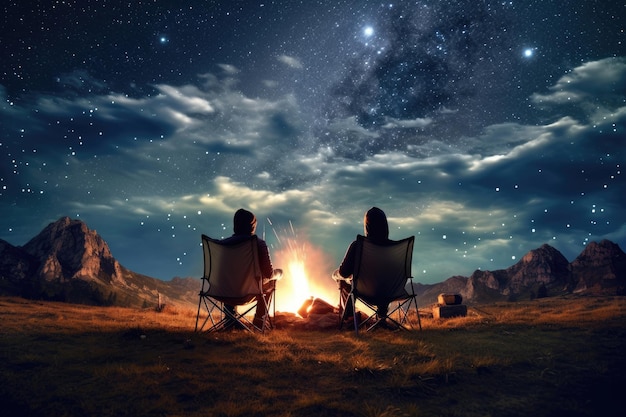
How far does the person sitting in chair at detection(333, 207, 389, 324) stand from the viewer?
7.53 m

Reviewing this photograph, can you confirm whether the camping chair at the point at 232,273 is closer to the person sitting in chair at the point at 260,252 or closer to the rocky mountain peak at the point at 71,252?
the person sitting in chair at the point at 260,252

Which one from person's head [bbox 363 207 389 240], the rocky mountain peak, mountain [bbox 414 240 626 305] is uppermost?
the rocky mountain peak

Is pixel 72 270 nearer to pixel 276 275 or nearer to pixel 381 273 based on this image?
pixel 276 275

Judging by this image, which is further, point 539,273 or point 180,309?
point 539,273

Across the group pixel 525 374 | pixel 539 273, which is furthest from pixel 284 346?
pixel 539 273

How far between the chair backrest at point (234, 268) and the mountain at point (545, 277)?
205ft

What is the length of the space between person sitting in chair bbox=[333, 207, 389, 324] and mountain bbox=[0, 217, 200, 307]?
225 feet

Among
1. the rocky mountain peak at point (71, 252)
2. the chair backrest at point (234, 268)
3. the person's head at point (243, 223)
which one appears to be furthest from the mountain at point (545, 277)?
the rocky mountain peak at point (71, 252)

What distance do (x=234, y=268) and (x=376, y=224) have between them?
3.26m

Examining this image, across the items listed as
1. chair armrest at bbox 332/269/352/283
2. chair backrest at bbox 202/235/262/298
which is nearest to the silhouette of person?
chair backrest at bbox 202/235/262/298

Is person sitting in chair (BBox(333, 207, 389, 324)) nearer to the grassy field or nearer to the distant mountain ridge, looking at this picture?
the grassy field

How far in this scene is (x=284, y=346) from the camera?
571 centimetres

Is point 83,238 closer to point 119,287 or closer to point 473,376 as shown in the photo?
point 119,287

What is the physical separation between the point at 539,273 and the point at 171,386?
369 ft
